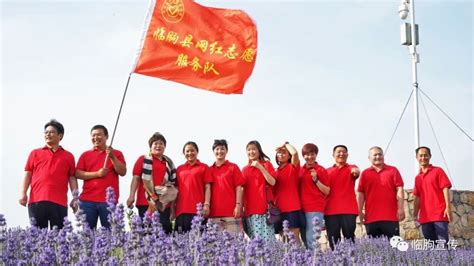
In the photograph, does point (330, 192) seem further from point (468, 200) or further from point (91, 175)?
point (468, 200)

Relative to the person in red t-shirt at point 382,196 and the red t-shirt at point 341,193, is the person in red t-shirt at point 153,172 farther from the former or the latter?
the person in red t-shirt at point 382,196

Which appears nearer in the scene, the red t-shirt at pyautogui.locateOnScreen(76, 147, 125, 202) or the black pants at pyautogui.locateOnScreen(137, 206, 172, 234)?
the red t-shirt at pyautogui.locateOnScreen(76, 147, 125, 202)

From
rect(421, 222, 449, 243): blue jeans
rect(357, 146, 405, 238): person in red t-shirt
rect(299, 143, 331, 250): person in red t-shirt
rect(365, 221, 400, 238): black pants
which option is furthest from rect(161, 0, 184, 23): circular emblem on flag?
rect(421, 222, 449, 243): blue jeans

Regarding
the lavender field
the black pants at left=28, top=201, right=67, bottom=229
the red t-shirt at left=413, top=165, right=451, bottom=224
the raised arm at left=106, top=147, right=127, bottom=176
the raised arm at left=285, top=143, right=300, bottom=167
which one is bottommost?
the lavender field

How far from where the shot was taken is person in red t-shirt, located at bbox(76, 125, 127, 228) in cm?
671

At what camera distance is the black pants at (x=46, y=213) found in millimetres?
6441

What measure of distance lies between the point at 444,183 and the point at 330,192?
1.33 metres

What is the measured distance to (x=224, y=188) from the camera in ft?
23.3

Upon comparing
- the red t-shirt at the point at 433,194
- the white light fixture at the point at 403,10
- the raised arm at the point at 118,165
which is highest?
the white light fixture at the point at 403,10

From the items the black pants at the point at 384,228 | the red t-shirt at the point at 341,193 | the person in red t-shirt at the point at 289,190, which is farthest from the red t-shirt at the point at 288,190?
the black pants at the point at 384,228

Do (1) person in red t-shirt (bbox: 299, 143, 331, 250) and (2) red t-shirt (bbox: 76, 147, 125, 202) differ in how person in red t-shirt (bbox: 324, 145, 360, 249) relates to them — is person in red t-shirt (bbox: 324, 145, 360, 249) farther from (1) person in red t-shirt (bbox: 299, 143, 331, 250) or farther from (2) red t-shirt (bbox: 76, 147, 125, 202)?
(2) red t-shirt (bbox: 76, 147, 125, 202)

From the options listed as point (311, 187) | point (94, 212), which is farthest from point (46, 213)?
point (311, 187)

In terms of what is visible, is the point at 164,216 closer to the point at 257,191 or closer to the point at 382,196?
the point at 257,191

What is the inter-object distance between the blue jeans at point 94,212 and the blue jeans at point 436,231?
149 inches
